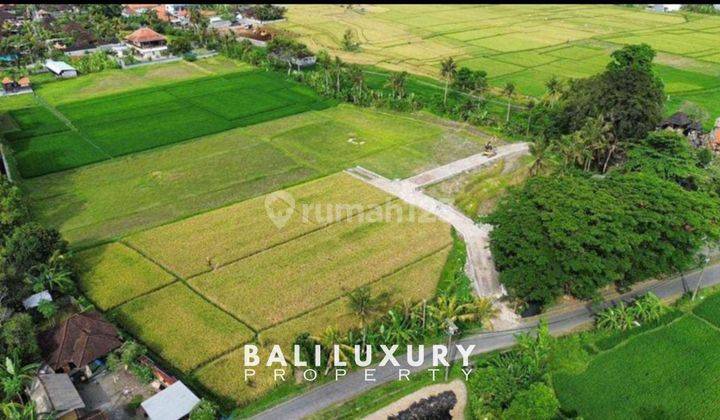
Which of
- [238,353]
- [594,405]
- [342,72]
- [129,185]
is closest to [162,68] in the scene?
[342,72]

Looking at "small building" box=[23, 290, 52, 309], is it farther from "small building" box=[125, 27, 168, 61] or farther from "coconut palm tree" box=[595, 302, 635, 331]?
"small building" box=[125, 27, 168, 61]

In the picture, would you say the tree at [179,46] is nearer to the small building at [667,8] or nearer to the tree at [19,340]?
the tree at [19,340]

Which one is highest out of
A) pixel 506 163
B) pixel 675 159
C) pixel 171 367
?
pixel 675 159

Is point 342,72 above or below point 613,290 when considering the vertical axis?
above

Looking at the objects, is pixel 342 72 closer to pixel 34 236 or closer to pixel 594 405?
pixel 34 236

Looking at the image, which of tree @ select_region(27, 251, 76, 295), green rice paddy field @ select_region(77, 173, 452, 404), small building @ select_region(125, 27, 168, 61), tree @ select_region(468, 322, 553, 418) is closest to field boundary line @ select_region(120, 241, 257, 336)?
green rice paddy field @ select_region(77, 173, 452, 404)

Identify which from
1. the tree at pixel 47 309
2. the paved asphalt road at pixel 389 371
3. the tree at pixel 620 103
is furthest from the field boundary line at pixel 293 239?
the tree at pixel 620 103

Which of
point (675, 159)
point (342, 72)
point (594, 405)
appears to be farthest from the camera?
point (342, 72)

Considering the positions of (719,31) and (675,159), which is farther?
(719,31)

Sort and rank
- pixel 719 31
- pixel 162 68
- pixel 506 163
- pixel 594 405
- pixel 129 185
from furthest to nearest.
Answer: pixel 719 31 → pixel 162 68 → pixel 506 163 → pixel 129 185 → pixel 594 405
